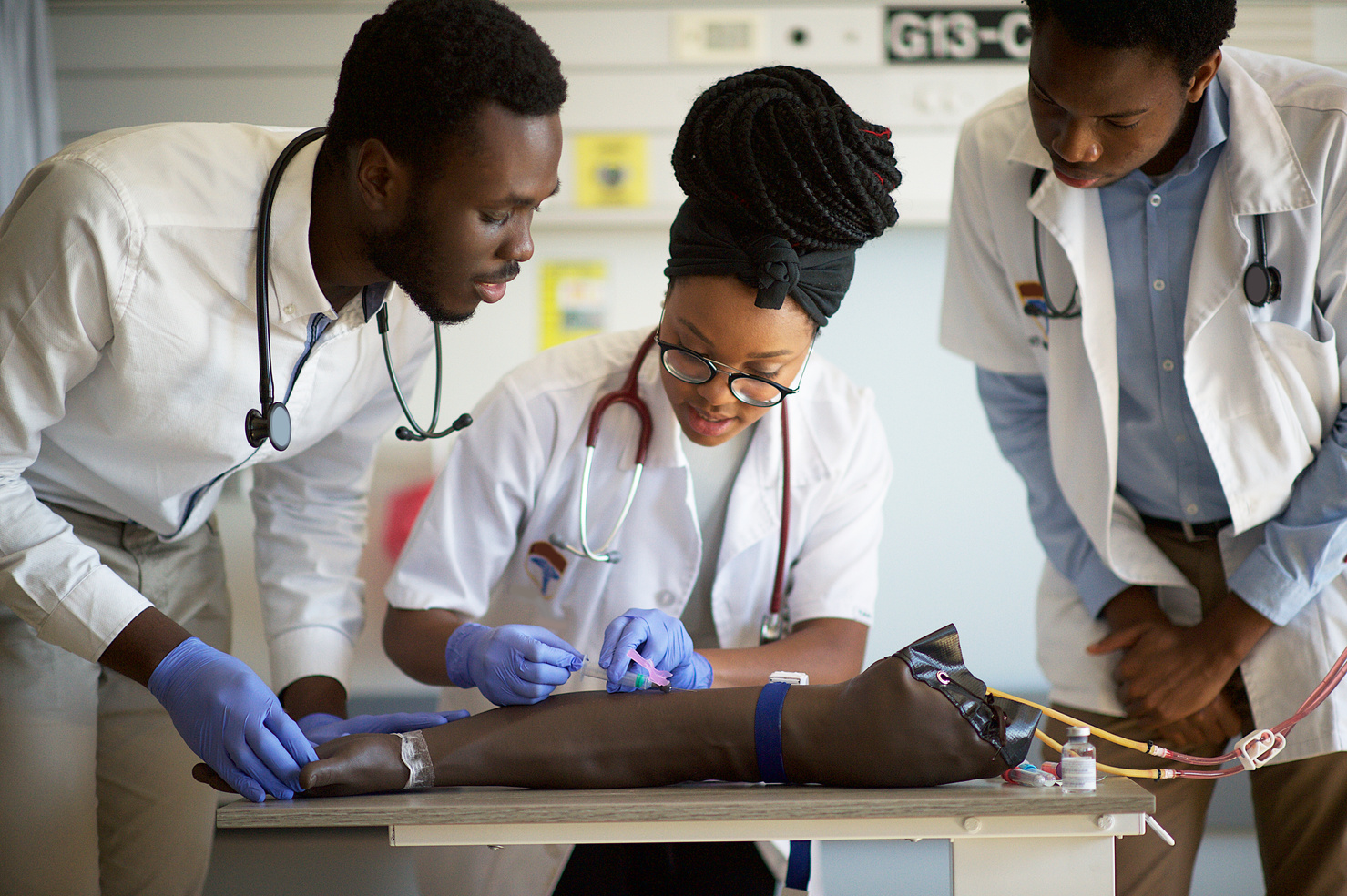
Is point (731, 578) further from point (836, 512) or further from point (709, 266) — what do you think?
point (709, 266)

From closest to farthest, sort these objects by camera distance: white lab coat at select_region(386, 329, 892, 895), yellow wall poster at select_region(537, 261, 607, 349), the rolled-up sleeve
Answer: the rolled-up sleeve
white lab coat at select_region(386, 329, 892, 895)
yellow wall poster at select_region(537, 261, 607, 349)

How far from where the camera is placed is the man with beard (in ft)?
4.02

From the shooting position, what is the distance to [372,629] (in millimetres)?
2834

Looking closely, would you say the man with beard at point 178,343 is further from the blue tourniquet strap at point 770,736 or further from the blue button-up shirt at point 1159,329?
the blue button-up shirt at point 1159,329

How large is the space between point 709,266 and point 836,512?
0.48 metres

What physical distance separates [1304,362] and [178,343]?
1.49m

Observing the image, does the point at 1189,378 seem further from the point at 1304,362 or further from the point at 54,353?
the point at 54,353

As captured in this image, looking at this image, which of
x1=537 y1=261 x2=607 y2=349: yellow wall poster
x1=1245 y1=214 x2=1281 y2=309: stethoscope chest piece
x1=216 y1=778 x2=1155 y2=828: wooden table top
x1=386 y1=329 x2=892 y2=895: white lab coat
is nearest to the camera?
x1=216 y1=778 x2=1155 y2=828: wooden table top

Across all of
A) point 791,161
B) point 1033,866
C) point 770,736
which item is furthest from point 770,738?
point 791,161

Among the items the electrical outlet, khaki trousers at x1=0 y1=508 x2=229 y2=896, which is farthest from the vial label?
the electrical outlet

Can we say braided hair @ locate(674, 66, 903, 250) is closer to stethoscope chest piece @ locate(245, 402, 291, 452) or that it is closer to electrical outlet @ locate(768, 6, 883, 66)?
stethoscope chest piece @ locate(245, 402, 291, 452)

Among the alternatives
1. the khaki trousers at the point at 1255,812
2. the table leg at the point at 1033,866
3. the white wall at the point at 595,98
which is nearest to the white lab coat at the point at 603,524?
the khaki trousers at the point at 1255,812

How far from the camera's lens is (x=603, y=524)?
1577 millimetres

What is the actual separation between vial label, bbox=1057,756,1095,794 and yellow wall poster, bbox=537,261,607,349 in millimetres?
2077
